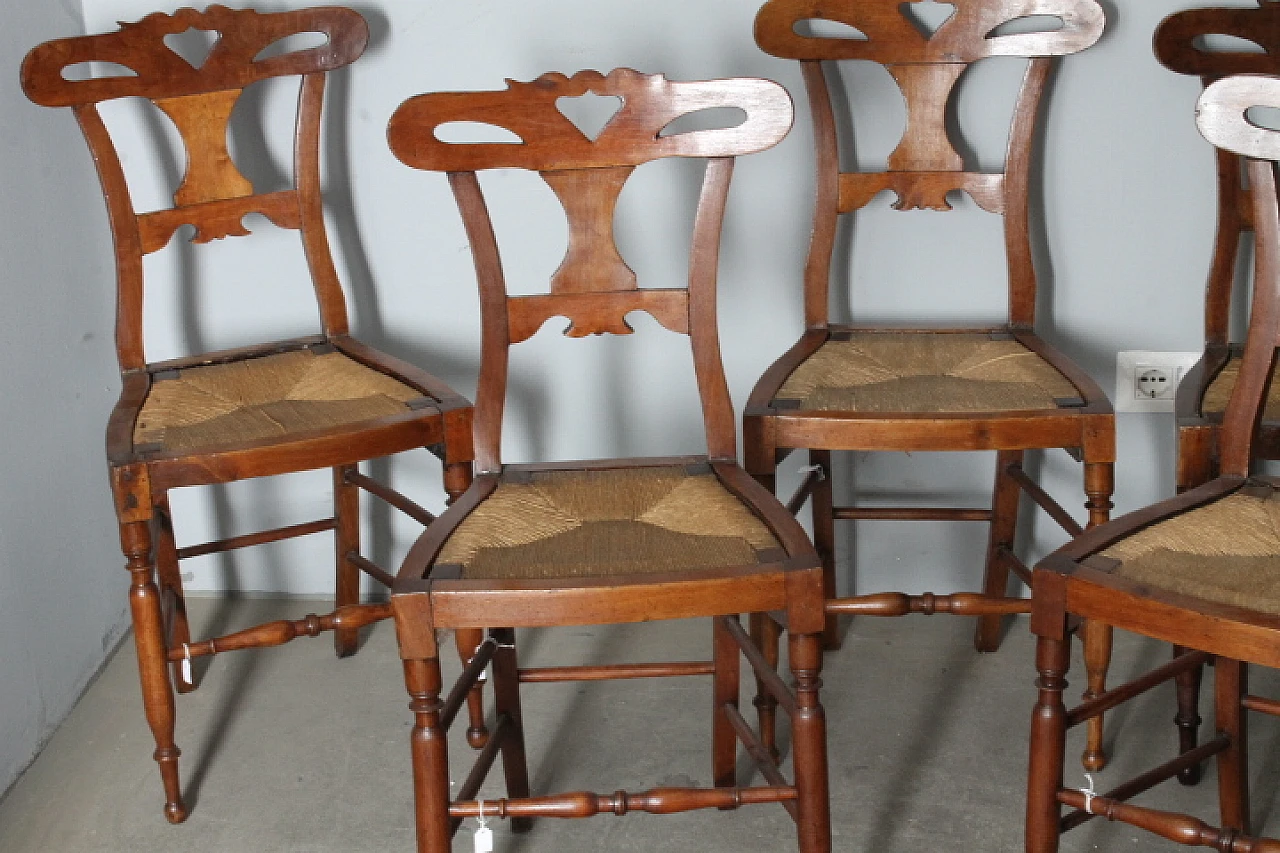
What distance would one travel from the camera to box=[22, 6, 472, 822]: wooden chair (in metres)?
1.90

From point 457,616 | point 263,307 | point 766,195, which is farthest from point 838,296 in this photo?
point 457,616

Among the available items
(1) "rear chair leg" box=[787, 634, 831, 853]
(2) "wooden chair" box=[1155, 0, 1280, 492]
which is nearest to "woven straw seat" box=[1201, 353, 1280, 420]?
(2) "wooden chair" box=[1155, 0, 1280, 492]

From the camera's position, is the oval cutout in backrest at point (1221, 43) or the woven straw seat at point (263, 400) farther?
the oval cutout in backrest at point (1221, 43)

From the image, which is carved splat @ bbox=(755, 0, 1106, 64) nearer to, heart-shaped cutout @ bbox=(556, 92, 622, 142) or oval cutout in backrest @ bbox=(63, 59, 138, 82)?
heart-shaped cutout @ bbox=(556, 92, 622, 142)

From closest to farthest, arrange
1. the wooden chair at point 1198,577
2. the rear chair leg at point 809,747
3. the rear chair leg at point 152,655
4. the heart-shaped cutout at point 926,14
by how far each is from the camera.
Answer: the wooden chair at point 1198,577 < the rear chair leg at point 809,747 < the rear chair leg at point 152,655 < the heart-shaped cutout at point 926,14

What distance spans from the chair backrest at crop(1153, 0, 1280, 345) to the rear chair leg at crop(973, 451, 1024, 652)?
340 mm

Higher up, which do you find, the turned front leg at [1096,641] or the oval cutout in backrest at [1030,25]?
the oval cutout in backrest at [1030,25]

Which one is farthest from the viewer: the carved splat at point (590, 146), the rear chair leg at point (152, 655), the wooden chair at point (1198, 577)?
the rear chair leg at point (152, 655)

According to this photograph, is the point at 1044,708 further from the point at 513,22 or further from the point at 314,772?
the point at 513,22

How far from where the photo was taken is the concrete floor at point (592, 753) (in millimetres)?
1944

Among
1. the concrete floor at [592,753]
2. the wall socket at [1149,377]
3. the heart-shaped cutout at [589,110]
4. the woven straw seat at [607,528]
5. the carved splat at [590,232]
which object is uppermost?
the heart-shaped cutout at [589,110]

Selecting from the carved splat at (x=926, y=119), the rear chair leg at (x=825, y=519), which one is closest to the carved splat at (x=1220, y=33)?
the carved splat at (x=926, y=119)

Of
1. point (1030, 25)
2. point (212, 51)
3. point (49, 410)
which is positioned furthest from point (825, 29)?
point (49, 410)

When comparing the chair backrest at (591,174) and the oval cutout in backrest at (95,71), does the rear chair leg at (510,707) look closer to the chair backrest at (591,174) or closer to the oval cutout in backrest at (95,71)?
the chair backrest at (591,174)
